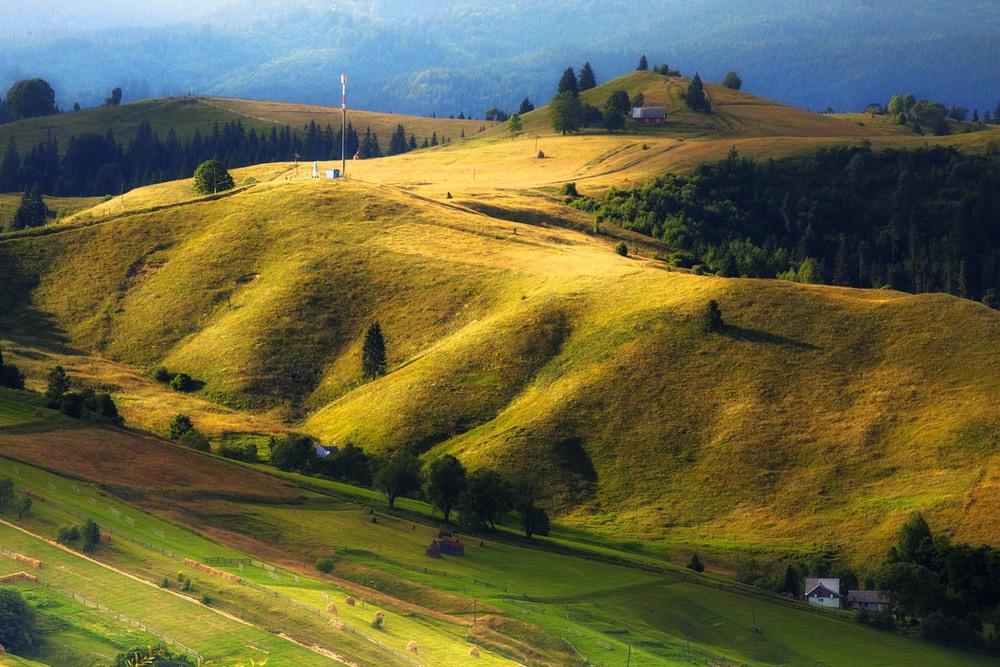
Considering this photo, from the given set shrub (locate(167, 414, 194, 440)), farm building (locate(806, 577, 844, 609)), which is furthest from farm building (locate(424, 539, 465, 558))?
shrub (locate(167, 414, 194, 440))

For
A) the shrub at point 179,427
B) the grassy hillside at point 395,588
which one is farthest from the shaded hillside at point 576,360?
the grassy hillside at point 395,588

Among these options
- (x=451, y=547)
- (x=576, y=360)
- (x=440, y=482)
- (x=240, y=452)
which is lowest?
(x=451, y=547)

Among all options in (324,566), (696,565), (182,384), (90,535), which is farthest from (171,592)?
(182,384)

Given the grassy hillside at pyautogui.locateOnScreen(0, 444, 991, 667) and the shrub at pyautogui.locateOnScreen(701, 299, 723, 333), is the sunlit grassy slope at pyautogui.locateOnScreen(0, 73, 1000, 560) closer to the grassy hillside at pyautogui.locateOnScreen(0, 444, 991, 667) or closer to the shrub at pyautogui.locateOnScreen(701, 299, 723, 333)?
the shrub at pyautogui.locateOnScreen(701, 299, 723, 333)

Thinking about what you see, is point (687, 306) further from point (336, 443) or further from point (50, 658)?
point (50, 658)

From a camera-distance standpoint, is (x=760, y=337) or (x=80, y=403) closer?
(x=80, y=403)

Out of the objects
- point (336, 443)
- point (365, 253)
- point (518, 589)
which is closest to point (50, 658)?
point (518, 589)

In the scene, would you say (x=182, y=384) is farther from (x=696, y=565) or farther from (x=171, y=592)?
(x=171, y=592)
